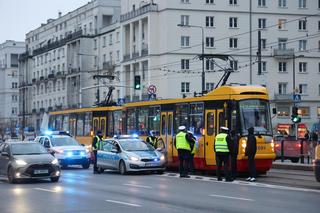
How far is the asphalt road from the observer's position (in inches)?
588

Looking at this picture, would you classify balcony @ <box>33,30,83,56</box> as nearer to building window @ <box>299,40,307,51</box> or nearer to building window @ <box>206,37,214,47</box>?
building window @ <box>206,37,214,47</box>

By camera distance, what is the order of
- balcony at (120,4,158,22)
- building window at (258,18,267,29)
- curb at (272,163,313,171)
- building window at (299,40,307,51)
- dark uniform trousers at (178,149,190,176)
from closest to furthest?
dark uniform trousers at (178,149,190,176) → curb at (272,163,313,171) → balcony at (120,4,158,22) → building window at (258,18,267,29) → building window at (299,40,307,51)

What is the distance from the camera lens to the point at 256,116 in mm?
25406

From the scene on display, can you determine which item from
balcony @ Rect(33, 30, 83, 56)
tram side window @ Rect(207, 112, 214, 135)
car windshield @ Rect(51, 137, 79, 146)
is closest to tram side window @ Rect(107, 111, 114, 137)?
car windshield @ Rect(51, 137, 79, 146)

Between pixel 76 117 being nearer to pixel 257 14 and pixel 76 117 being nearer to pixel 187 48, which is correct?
pixel 187 48

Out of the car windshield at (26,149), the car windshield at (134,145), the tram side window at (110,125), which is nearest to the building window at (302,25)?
the tram side window at (110,125)

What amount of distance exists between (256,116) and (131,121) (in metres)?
11.3

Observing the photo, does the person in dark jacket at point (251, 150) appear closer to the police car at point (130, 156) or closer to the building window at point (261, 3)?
the police car at point (130, 156)

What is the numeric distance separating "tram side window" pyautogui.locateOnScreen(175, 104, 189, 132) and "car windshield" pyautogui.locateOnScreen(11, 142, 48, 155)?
23.0ft

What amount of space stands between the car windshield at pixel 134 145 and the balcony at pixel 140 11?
5866 centimetres

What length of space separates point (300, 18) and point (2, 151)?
231ft

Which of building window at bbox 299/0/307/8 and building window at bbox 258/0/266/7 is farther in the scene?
building window at bbox 299/0/307/8

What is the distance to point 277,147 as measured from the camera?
37.6 meters

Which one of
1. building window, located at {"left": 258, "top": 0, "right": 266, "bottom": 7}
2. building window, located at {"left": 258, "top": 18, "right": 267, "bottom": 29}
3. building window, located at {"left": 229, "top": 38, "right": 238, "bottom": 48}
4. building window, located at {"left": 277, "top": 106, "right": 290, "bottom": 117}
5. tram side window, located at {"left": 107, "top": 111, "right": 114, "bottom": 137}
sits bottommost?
tram side window, located at {"left": 107, "top": 111, "right": 114, "bottom": 137}
